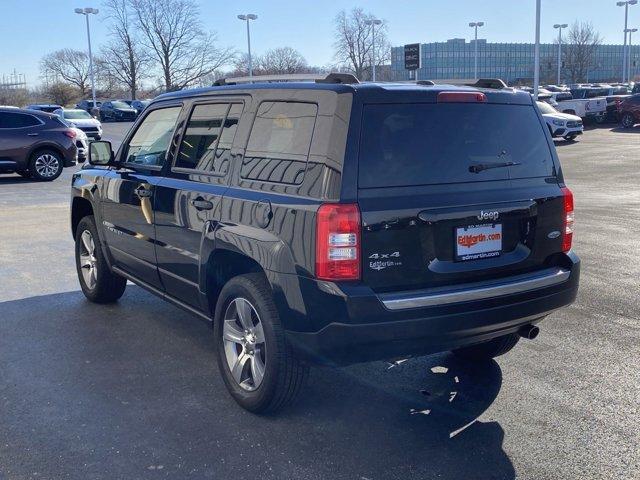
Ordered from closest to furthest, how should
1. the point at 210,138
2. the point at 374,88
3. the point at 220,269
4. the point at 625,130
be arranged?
1. the point at 374,88
2. the point at 220,269
3. the point at 210,138
4. the point at 625,130

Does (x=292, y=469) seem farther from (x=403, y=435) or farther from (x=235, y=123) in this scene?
(x=235, y=123)

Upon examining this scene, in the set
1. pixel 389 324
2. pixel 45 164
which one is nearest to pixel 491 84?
pixel 389 324

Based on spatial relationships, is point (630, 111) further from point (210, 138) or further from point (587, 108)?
point (210, 138)

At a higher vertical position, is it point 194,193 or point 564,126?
point 194,193

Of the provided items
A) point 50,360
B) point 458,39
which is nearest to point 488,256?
point 50,360

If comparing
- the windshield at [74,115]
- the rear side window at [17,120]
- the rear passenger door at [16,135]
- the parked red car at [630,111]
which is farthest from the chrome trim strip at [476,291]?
the parked red car at [630,111]

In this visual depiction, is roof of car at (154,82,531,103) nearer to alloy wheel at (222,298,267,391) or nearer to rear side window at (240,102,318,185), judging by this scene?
rear side window at (240,102,318,185)

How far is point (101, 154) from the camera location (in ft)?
19.5

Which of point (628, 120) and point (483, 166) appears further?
point (628, 120)

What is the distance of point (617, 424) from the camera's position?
3.93 meters

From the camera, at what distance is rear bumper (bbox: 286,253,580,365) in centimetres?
349

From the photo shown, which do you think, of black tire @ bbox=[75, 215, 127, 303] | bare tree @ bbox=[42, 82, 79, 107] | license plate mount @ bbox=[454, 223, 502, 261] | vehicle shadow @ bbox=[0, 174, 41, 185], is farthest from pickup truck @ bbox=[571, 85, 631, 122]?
bare tree @ bbox=[42, 82, 79, 107]

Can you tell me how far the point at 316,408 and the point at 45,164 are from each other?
15392 mm

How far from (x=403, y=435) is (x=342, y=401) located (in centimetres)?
57
